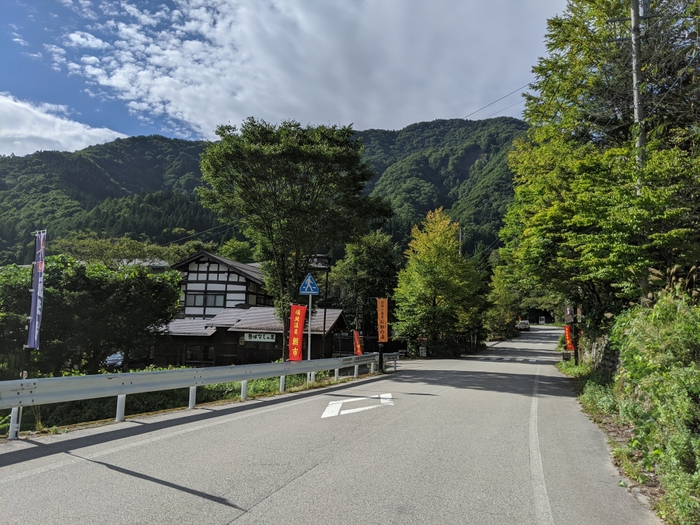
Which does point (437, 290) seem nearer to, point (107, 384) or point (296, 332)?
point (296, 332)

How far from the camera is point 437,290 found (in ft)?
102

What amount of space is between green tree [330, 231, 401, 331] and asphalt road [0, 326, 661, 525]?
96.2 ft

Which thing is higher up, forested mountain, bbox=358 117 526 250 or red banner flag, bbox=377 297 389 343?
forested mountain, bbox=358 117 526 250

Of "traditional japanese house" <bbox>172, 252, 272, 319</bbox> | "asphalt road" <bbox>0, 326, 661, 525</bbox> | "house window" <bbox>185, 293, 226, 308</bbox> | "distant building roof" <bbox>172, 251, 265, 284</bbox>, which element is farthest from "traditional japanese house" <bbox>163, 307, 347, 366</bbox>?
"asphalt road" <bbox>0, 326, 661, 525</bbox>

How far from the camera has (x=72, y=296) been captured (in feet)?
50.3

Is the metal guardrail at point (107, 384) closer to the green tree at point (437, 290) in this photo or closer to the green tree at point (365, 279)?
the green tree at point (437, 290)

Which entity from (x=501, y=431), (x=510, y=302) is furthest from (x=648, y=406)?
(x=510, y=302)

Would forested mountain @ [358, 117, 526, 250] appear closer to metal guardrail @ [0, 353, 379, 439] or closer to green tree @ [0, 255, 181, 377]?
green tree @ [0, 255, 181, 377]

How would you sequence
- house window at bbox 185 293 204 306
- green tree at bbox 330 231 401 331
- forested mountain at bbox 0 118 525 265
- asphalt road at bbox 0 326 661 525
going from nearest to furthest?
asphalt road at bbox 0 326 661 525, green tree at bbox 330 231 401 331, house window at bbox 185 293 204 306, forested mountain at bbox 0 118 525 265

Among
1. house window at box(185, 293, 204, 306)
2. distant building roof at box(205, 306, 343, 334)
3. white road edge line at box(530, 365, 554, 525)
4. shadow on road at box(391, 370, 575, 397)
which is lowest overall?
shadow on road at box(391, 370, 575, 397)

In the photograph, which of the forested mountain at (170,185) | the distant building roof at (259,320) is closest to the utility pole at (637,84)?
the distant building roof at (259,320)

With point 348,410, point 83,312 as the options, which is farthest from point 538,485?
point 83,312

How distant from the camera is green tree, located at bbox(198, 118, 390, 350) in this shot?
701 inches

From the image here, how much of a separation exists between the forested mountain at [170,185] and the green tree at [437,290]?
1173cm
